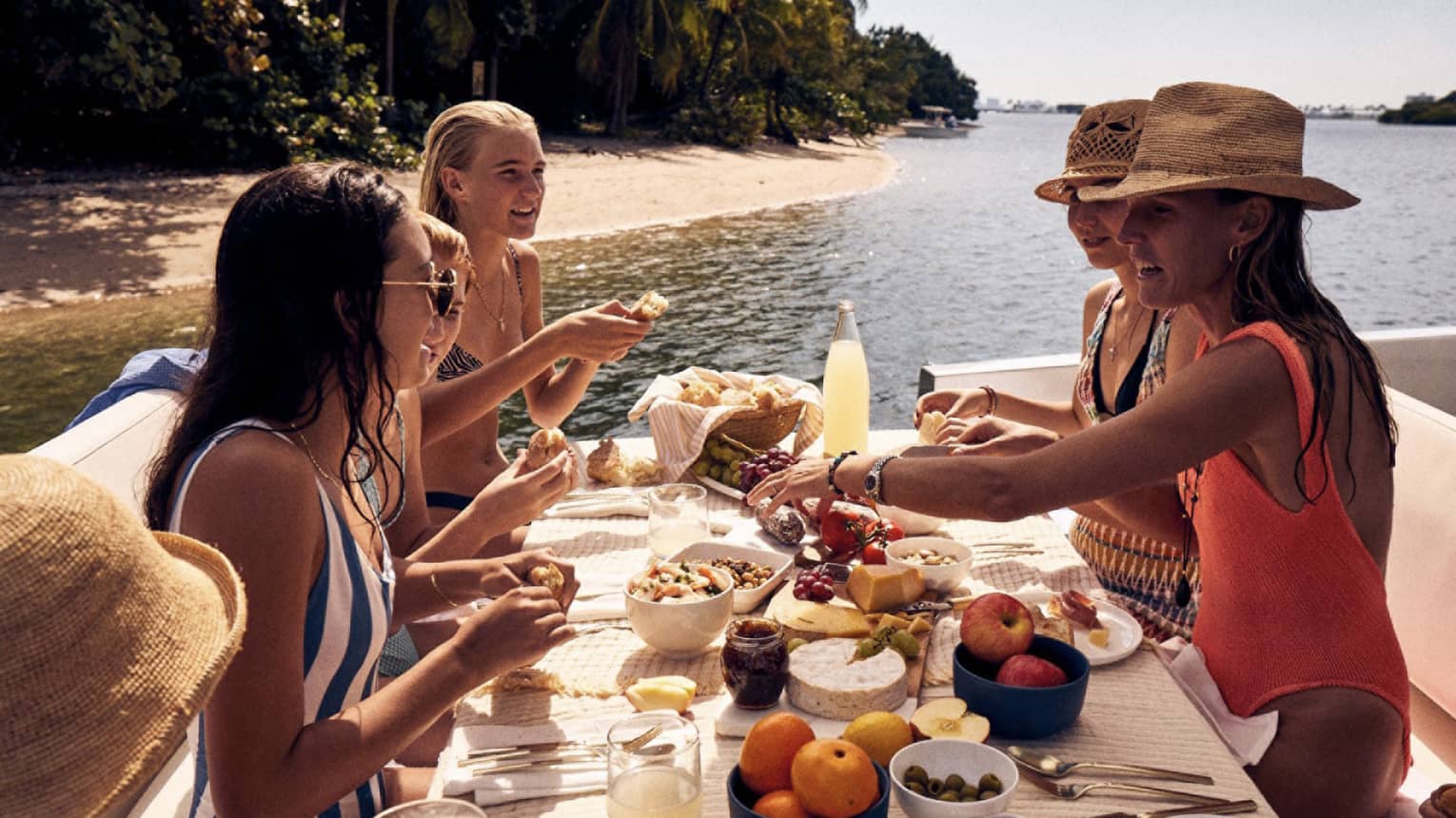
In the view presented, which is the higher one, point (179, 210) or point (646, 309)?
point (646, 309)

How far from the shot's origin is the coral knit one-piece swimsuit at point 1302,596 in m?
2.17

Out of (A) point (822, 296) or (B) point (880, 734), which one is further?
(A) point (822, 296)

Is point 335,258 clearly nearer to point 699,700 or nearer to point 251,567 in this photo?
point 251,567

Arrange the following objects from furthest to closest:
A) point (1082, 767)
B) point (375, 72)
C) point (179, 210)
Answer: point (375, 72)
point (179, 210)
point (1082, 767)

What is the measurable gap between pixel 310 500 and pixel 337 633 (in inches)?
11.2

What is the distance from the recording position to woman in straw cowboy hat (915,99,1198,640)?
300 cm

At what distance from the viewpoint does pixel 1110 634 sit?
228 cm

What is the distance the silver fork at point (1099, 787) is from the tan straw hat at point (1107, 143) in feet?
7.01

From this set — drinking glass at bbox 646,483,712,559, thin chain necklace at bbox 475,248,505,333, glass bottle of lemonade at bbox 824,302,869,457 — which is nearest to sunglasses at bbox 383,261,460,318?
drinking glass at bbox 646,483,712,559

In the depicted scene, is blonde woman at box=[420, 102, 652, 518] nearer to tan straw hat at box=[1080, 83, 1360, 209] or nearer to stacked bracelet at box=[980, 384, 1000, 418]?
stacked bracelet at box=[980, 384, 1000, 418]

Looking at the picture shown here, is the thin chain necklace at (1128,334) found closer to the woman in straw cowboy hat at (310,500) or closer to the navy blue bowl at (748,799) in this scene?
the woman in straw cowboy hat at (310,500)

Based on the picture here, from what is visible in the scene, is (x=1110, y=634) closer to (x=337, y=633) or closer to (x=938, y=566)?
(x=938, y=566)

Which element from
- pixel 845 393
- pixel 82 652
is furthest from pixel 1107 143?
→ pixel 82 652

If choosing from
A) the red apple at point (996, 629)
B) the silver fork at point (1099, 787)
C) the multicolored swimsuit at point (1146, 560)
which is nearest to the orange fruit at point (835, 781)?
the silver fork at point (1099, 787)
